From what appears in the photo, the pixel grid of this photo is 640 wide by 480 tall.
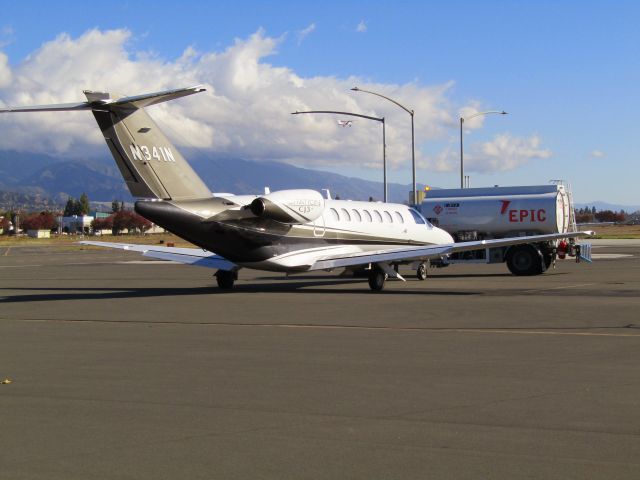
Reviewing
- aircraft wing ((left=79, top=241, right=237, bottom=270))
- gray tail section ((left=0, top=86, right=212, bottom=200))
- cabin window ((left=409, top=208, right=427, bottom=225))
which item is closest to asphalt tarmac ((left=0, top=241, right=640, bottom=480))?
gray tail section ((left=0, top=86, right=212, bottom=200))

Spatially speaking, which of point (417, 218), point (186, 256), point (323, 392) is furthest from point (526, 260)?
point (323, 392)

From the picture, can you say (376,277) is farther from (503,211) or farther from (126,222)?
(126,222)

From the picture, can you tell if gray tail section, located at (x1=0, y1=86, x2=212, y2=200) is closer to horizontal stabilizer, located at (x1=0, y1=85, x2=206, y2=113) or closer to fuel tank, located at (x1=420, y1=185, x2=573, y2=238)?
horizontal stabilizer, located at (x1=0, y1=85, x2=206, y2=113)

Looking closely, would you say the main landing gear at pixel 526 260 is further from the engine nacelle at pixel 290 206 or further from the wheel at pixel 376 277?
the engine nacelle at pixel 290 206

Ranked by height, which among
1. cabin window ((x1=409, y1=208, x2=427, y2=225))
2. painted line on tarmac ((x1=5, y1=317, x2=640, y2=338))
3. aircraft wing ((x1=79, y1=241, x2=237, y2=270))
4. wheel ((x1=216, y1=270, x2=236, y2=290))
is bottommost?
painted line on tarmac ((x1=5, y1=317, x2=640, y2=338))

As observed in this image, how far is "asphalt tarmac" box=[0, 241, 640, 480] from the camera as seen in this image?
694 centimetres

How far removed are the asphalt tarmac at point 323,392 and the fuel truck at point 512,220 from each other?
14.1 meters

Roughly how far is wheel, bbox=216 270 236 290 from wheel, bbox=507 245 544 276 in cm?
1253

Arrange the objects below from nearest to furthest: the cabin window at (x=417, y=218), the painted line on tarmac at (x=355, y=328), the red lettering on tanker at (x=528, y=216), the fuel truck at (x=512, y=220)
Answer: the painted line on tarmac at (x=355, y=328) → the cabin window at (x=417, y=218) → the fuel truck at (x=512, y=220) → the red lettering on tanker at (x=528, y=216)

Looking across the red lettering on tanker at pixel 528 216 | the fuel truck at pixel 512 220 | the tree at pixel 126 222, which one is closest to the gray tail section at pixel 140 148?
the fuel truck at pixel 512 220

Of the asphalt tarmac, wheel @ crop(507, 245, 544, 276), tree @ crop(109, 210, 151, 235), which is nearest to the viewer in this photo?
the asphalt tarmac

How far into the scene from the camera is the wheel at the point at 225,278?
26984 mm

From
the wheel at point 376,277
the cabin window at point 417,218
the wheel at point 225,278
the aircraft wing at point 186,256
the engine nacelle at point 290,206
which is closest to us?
the engine nacelle at point 290,206

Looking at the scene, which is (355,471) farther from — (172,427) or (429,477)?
(172,427)
